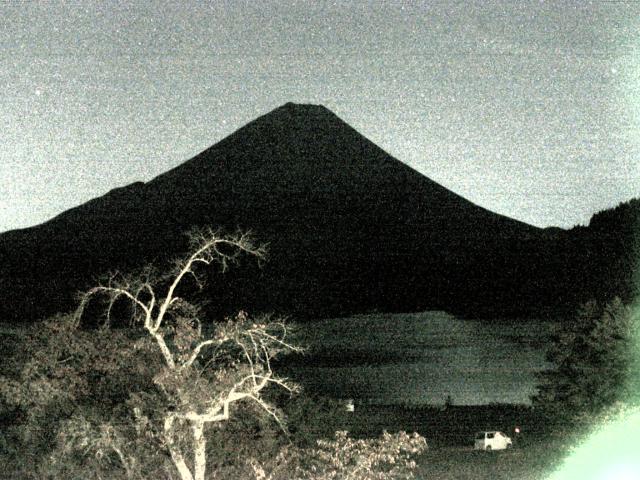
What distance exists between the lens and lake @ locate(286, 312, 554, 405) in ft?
130

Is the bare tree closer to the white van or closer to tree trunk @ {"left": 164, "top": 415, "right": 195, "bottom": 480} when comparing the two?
tree trunk @ {"left": 164, "top": 415, "right": 195, "bottom": 480}

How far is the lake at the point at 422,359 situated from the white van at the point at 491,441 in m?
5.87

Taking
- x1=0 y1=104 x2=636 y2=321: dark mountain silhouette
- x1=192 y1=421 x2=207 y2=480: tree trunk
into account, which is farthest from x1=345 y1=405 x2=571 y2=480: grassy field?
x1=0 y1=104 x2=636 y2=321: dark mountain silhouette

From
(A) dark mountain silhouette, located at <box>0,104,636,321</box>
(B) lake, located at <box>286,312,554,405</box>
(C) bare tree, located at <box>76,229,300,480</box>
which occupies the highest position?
(A) dark mountain silhouette, located at <box>0,104,636,321</box>

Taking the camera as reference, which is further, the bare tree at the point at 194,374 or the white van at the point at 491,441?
the white van at the point at 491,441

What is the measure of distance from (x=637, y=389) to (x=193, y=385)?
930 centimetres

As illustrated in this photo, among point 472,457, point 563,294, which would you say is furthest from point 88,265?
point 472,457

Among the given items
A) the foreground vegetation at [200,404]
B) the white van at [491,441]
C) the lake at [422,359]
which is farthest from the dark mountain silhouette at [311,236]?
the foreground vegetation at [200,404]

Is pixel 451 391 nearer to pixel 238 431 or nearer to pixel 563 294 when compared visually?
pixel 238 431

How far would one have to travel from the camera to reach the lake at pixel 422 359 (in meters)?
39.8

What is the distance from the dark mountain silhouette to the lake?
7.28 metres

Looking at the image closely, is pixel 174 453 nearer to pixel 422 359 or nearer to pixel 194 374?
pixel 194 374

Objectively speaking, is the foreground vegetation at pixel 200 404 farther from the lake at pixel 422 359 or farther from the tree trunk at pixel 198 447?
the lake at pixel 422 359

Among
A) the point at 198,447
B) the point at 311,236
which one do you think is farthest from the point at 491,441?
the point at 311,236
